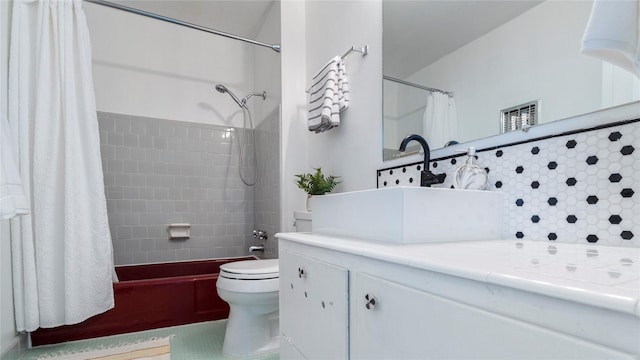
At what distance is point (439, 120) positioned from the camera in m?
1.22

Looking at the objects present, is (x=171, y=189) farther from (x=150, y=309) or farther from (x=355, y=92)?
(x=355, y=92)

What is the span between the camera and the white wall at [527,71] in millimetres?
812

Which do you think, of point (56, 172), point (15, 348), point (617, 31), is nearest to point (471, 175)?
point (617, 31)

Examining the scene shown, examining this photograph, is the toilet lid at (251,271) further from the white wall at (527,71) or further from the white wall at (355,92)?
the white wall at (527,71)

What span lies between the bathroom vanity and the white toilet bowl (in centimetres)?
70

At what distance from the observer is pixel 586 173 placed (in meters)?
0.78

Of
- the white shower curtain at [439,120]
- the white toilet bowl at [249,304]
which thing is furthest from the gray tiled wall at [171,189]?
the white shower curtain at [439,120]

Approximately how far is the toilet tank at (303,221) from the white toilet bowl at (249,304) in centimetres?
33

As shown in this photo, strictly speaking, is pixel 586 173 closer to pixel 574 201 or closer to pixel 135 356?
pixel 574 201

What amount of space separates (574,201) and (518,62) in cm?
45

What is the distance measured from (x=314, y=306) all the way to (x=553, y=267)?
617mm

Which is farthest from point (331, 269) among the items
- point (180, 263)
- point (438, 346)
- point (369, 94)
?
point (180, 263)

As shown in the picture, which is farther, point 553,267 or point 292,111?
point 292,111

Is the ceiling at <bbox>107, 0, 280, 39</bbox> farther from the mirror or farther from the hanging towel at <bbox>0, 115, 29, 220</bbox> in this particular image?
the hanging towel at <bbox>0, 115, 29, 220</bbox>
